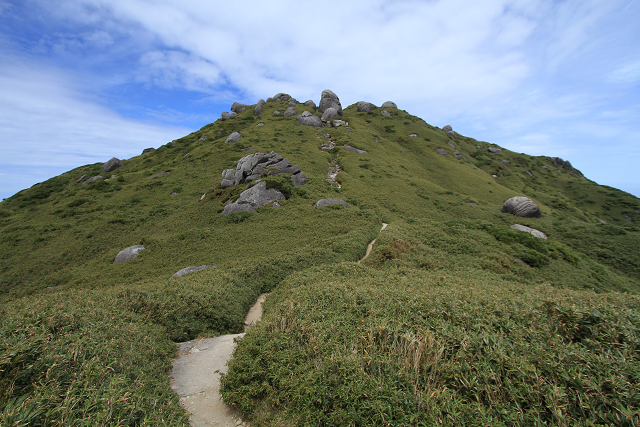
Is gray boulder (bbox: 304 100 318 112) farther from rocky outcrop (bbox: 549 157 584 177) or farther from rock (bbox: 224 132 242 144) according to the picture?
rocky outcrop (bbox: 549 157 584 177)

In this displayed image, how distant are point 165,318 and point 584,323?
1433 cm

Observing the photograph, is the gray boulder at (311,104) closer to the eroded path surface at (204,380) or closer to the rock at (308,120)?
the rock at (308,120)

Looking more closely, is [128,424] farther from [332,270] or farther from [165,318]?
[332,270]

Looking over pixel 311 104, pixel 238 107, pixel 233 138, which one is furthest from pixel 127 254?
pixel 311 104

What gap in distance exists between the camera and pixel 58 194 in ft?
151

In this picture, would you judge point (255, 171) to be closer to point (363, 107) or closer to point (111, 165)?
point (111, 165)

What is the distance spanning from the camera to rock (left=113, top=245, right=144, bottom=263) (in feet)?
83.1

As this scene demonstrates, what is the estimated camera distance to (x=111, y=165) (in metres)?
56.4

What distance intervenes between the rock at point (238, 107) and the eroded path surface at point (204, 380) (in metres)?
83.1

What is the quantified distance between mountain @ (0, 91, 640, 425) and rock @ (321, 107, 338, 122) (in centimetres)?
2156

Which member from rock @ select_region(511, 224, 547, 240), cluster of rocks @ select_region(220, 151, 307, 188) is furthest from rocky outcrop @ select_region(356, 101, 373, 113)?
rock @ select_region(511, 224, 547, 240)

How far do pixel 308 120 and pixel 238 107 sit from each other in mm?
28708

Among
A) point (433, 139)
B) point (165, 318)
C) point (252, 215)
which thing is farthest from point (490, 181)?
point (165, 318)

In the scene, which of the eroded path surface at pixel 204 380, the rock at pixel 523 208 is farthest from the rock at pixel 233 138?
the eroded path surface at pixel 204 380
